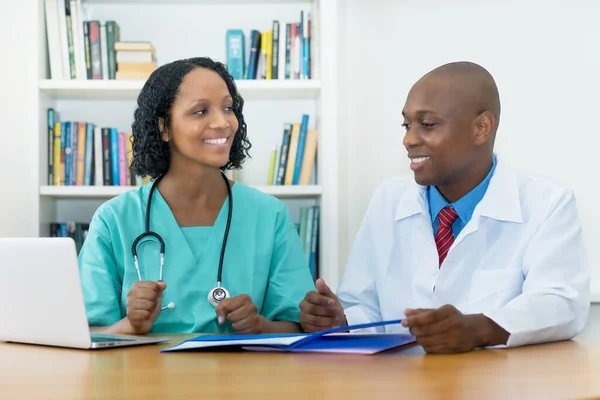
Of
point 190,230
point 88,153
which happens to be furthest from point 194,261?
point 88,153

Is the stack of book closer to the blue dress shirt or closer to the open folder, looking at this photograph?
A: the blue dress shirt

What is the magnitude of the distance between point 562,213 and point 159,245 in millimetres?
881

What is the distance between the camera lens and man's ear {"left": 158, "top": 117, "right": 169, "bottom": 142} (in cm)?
198

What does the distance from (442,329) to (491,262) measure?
453 millimetres

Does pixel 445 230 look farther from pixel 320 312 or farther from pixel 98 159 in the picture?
pixel 98 159

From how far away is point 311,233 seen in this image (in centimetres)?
284

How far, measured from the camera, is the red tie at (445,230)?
1668 millimetres

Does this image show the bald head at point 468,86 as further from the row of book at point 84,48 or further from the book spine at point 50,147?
the book spine at point 50,147

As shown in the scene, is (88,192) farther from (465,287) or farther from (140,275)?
(465,287)

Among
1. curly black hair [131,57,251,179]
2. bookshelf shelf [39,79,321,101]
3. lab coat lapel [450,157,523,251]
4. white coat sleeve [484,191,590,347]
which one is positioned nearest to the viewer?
white coat sleeve [484,191,590,347]

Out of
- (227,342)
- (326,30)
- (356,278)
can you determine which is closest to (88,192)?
(326,30)

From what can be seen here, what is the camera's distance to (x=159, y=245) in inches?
69.5

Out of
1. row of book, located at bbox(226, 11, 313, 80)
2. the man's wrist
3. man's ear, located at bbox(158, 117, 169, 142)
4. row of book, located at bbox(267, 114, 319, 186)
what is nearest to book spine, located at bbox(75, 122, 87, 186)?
row of book, located at bbox(226, 11, 313, 80)

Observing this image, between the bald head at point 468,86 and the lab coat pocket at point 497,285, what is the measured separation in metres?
0.35
